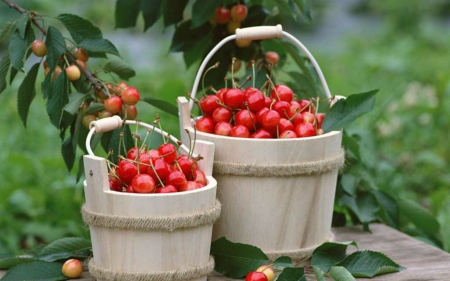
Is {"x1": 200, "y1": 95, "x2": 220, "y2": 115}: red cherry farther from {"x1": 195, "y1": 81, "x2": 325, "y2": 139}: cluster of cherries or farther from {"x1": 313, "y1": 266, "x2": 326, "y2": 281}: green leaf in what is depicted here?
{"x1": 313, "y1": 266, "x2": 326, "y2": 281}: green leaf

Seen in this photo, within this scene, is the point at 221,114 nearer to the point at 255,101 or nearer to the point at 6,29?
the point at 255,101

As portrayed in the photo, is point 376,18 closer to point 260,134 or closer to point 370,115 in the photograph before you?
point 370,115

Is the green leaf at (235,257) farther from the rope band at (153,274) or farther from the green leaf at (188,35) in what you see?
the green leaf at (188,35)

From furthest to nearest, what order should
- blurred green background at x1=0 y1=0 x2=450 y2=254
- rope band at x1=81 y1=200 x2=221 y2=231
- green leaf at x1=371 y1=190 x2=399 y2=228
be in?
blurred green background at x1=0 y1=0 x2=450 y2=254, green leaf at x1=371 y1=190 x2=399 y2=228, rope band at x1=81 y1=200 x2=221 y2=231

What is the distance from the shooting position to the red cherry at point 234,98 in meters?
1.76

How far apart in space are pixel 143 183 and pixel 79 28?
582 millimetres

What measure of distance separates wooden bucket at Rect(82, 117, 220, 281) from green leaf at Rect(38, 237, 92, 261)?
0.24m

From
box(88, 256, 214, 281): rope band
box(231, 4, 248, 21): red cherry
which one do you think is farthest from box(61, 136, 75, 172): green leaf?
box(231, 4, 248, 21): red cherry

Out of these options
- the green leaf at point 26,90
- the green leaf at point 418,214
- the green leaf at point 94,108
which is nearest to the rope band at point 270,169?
the green leaf at point 94,108

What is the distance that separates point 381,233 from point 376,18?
5805 millimetres

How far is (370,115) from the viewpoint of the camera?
348 cm

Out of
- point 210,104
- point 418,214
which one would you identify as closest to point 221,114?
point 210,104

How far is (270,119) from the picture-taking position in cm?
170

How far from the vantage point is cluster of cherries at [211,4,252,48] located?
220 cm
